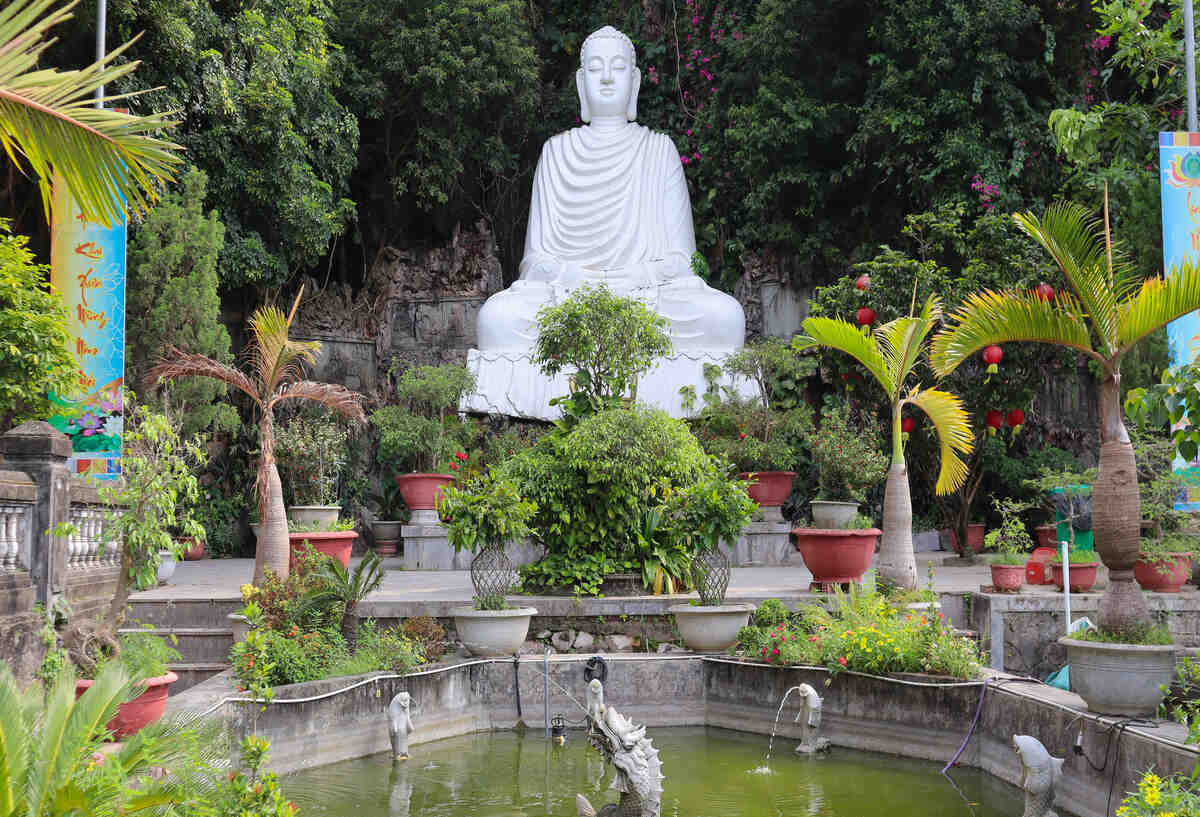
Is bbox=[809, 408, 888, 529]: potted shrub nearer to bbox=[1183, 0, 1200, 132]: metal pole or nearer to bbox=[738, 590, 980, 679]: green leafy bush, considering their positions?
bbox=[738, 590, 980, 679]: green leafy bush

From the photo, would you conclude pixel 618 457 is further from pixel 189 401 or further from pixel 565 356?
pixel 189 401

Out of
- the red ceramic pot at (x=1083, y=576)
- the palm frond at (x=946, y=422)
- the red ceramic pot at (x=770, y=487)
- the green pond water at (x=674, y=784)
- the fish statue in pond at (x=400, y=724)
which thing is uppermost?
the palm frond at (x=946, y=422)

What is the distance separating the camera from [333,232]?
14.5 m

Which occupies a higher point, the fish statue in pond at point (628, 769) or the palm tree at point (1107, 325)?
the palm tree at point (1107, 325)

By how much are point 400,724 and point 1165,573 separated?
603cm

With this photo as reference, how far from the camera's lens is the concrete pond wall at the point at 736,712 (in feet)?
17.5

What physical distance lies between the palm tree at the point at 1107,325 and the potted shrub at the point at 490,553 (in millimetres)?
3350

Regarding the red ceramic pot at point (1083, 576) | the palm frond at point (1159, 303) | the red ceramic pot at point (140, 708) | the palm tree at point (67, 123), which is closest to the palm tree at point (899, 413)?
the red ceramic pot at point (1083, 576)

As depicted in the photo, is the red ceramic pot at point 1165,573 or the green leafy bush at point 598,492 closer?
the green leafy bush at point 598,492

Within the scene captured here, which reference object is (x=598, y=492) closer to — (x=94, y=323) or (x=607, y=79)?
(x=94, y=323)

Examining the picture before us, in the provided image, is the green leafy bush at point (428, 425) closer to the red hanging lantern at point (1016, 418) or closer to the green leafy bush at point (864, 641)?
the green leafy bush at point (864, 641)

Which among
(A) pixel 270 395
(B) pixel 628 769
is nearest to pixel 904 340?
(B) pixel 628 769

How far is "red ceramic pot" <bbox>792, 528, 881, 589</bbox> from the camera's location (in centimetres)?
857

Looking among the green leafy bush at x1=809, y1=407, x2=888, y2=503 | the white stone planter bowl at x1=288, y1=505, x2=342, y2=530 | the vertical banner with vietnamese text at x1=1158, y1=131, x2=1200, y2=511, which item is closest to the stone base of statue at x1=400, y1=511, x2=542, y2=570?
the white stone planter bowl at x1=288, y1=505, x2=342, y2=530
